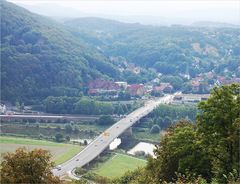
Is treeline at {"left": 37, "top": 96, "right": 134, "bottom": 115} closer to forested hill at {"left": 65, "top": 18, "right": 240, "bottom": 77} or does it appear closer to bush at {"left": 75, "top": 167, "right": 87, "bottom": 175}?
bush at {"left": 75, "top": 167, "right": 87, "bottom": 175}

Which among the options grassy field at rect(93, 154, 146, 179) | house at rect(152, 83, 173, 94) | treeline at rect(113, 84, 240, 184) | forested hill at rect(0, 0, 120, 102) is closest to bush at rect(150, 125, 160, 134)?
grassy field at rect(93, 154, 146, 179)

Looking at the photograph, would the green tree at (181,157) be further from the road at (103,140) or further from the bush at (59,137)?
the bush at (59,137)

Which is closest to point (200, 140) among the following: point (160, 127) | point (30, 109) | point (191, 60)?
point (160, 127)

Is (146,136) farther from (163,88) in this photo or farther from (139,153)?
(163,88)

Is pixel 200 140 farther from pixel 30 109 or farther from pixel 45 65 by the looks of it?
pixel 45 65

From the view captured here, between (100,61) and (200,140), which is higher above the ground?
(200,140)

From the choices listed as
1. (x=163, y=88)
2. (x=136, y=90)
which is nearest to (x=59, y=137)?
(x=136, y=90)
